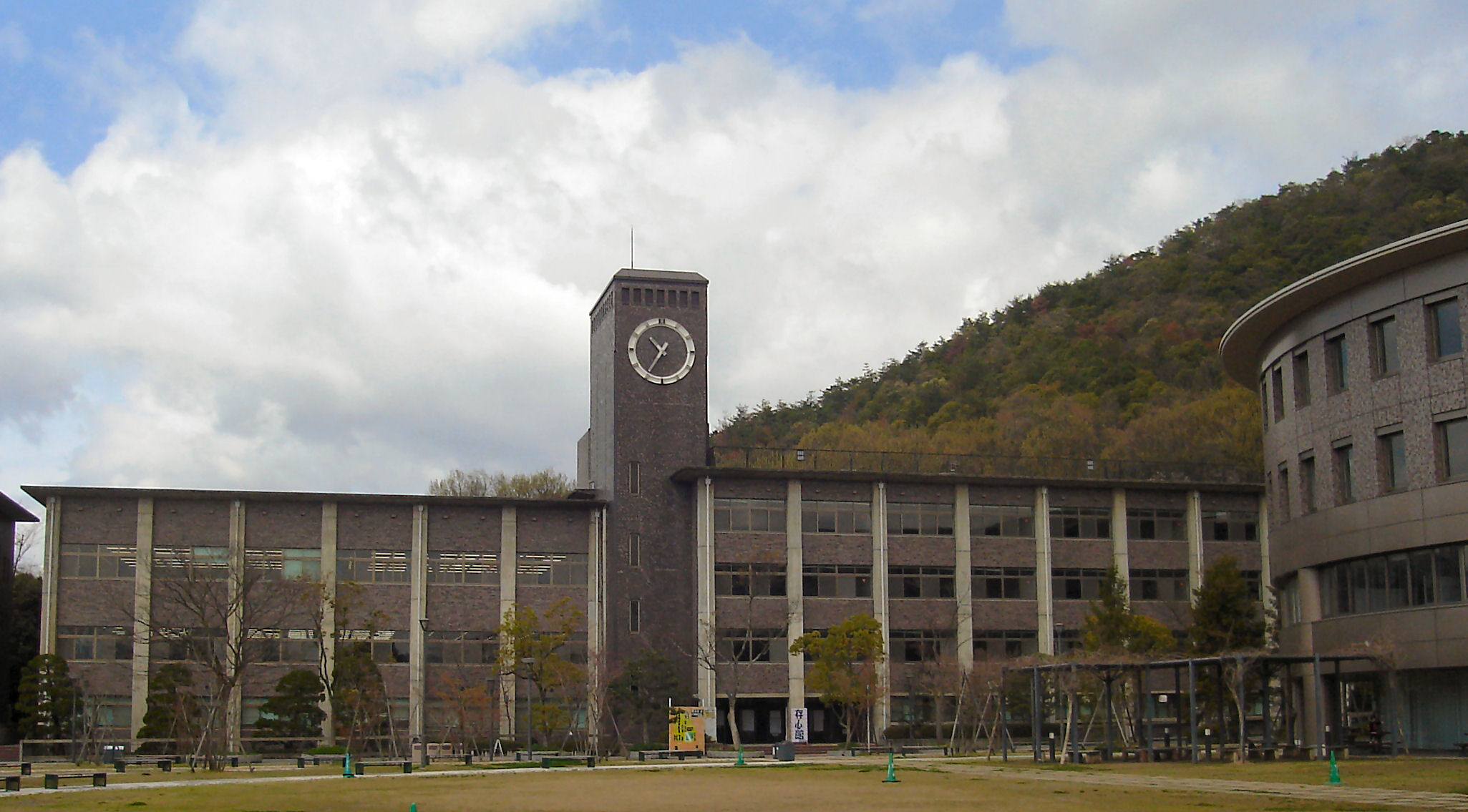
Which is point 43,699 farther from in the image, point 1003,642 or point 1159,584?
point 1159,584

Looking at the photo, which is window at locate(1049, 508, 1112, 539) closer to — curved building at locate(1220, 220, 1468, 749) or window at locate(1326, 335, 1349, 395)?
curved building at locate(1220, 220, 1468, 749)

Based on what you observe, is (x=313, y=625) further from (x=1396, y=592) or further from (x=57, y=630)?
(x=1396, y=592)

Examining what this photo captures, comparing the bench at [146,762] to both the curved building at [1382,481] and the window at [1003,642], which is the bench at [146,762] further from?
the window at [1003,642]

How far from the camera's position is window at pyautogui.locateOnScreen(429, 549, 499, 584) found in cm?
7256

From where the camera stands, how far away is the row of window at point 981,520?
73688mm

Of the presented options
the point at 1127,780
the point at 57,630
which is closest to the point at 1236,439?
the point at 1127,780

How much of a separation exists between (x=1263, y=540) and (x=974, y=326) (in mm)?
54588

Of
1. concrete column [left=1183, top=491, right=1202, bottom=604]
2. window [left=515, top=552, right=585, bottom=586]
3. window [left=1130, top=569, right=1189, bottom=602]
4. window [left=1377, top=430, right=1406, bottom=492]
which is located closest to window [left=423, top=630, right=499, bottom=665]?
window [left=515, top=552, right=585, bottom=586]

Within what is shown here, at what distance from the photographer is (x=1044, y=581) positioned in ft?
250

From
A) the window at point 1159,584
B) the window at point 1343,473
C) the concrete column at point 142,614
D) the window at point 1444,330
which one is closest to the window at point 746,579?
the window at point 1159,584

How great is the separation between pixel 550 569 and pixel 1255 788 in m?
47.1

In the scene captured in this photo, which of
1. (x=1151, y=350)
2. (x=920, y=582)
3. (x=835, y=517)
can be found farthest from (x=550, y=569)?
(x=1151, y=350)

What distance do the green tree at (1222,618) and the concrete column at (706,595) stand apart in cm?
2453

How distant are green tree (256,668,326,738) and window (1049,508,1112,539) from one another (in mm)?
37295
